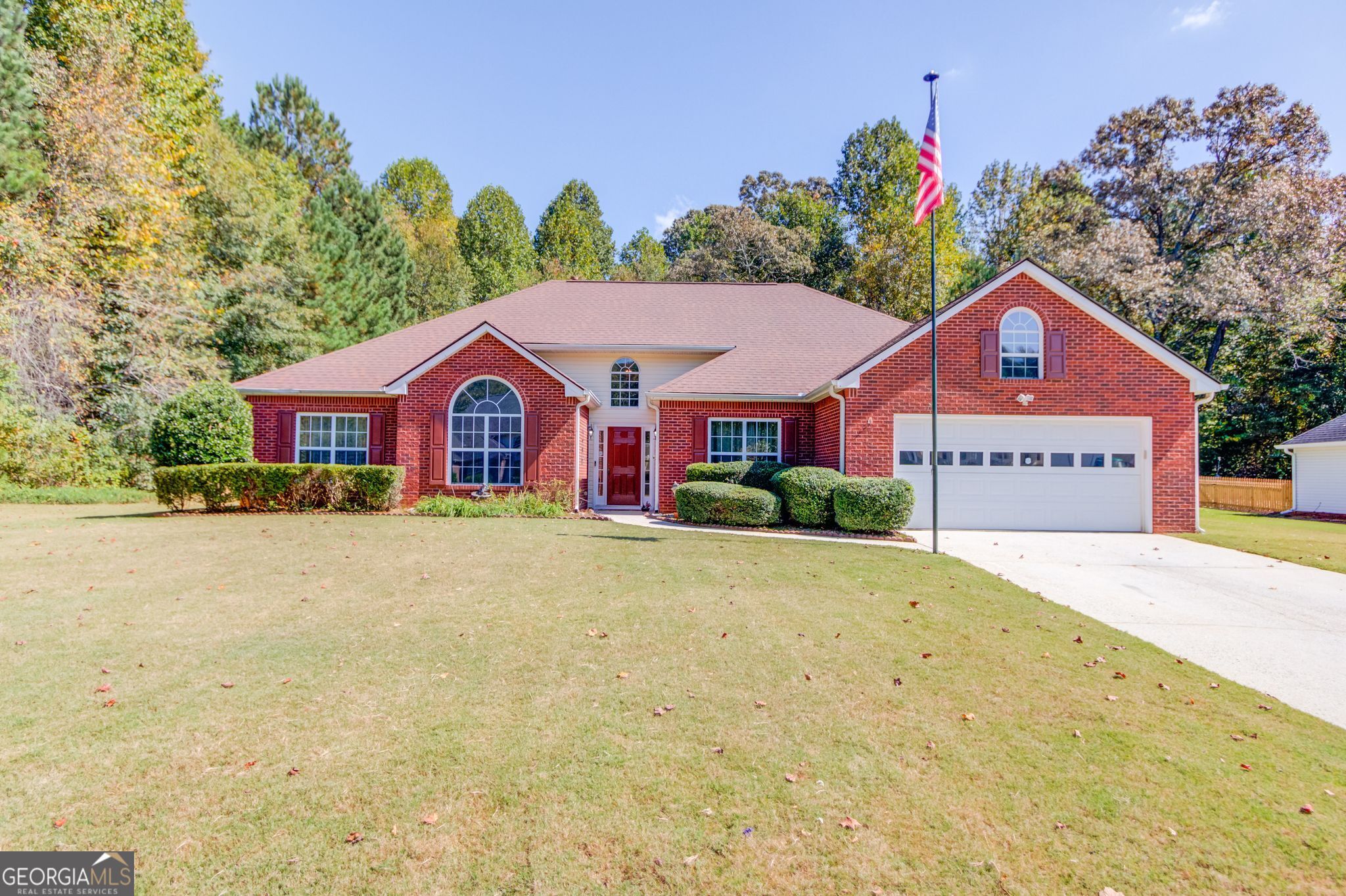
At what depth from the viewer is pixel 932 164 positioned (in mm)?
11211

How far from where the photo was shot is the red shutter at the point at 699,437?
55.0 feet

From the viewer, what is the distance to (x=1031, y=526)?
15.1 meters

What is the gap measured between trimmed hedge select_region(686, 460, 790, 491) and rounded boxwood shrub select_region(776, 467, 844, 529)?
1287 millimetres

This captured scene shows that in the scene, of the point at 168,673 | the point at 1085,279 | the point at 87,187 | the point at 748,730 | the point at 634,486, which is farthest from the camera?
the point at 1085,279

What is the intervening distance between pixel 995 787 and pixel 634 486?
15.5 m

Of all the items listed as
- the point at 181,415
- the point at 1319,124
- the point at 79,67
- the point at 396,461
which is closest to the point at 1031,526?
the point at 396,461

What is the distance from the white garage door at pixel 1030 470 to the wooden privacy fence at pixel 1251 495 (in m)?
14.0

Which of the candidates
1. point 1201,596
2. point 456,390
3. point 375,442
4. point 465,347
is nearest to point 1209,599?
point 1201,596

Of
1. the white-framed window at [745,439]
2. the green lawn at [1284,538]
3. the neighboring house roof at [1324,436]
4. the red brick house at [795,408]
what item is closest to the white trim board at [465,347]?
the red brick house at [795,408]

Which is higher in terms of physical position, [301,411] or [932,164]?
[932,164]

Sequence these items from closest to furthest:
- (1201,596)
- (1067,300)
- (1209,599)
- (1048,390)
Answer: (1209,599) < (1201,596) < (1048,390) < (1067,300)

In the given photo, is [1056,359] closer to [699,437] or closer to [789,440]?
[789,440]

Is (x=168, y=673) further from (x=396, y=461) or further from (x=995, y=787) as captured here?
(x=396, y=461)

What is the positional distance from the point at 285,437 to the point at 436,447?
428 cm
